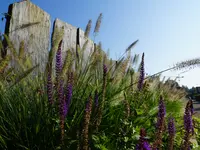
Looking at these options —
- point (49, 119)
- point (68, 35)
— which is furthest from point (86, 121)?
point (68, 35)

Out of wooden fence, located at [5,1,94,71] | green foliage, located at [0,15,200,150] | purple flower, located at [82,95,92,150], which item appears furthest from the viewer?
wooden fence, located at [5,1,94,71]

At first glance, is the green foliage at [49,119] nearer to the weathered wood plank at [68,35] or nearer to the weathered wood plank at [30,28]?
the weathered wood plank at [30,28]

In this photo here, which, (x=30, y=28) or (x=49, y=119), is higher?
(x=30, y=28)

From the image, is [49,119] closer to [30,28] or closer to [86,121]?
[86,121]

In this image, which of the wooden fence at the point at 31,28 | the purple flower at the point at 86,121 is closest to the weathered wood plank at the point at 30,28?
the wooden fence at the point at 31,28

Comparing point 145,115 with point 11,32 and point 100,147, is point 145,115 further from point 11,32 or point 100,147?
point 11,32

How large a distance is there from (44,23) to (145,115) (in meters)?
1.70

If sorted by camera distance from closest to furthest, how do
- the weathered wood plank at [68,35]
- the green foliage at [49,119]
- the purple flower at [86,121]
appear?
1. the purple flower at [86,121]
2. the green foliage at [49,119]
3. the weathered wood plank at [68,35]

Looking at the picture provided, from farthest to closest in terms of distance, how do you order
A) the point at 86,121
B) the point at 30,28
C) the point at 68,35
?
1. the point at 68,35
2. the point at 30,28
3. the point at 86,121

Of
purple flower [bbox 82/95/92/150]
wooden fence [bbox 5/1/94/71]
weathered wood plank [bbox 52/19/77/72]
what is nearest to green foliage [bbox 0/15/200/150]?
purple flower [bbox 82/95/92/150]

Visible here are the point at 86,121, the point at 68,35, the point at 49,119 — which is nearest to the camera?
the point at 86,121

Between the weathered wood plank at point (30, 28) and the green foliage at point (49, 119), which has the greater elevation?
the weathered wood plank at point (30, 28)

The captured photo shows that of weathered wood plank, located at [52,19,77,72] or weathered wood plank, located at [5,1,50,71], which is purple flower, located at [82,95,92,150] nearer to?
weathered wood plank, located at [5,1,50,71]

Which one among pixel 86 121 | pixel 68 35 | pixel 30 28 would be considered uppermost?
pixel 68 35
